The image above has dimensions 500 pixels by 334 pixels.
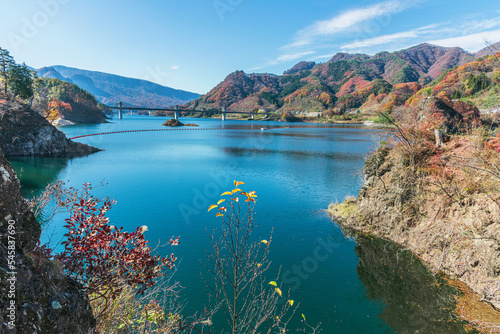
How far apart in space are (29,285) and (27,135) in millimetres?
52925

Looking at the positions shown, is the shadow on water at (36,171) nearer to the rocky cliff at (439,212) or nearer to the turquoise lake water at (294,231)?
the turquoise lake water at (294,231)

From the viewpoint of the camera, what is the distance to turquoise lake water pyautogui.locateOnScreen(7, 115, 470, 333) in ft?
34.8

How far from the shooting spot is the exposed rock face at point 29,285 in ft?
10.3

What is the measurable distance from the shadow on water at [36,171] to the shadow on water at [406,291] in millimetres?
27195

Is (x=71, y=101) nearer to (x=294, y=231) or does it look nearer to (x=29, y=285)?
(x=294, y=231)

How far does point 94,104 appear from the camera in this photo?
14962 cm

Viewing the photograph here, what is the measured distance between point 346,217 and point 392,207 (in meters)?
3.58

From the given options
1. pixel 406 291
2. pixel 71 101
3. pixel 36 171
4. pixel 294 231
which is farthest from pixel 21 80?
→ pixel 71 101

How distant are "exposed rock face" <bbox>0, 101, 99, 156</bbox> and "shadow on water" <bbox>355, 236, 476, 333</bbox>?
49.9 meters

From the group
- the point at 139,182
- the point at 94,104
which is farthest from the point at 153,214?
the point at 94,104

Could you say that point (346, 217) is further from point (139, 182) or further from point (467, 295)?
point (139, 182)

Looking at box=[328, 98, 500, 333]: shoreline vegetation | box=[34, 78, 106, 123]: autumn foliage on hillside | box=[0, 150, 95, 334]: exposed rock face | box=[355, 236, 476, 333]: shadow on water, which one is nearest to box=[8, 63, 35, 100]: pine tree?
box=[34, 78, 106, 123]: autumn foliage on hillside

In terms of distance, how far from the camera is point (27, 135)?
4272 cm

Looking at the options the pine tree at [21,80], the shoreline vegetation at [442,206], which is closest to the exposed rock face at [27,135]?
the pine tree at [21,80]
